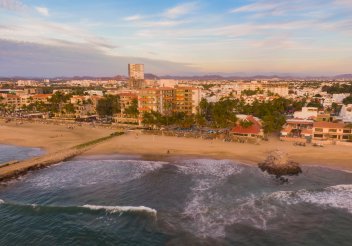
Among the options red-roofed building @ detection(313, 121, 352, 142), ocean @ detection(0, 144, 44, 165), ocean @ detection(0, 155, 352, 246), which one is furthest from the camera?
red-roofed building @ detection(313, 121, 352, 142)

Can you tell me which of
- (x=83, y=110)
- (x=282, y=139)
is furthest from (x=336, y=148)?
(x=83, y=110)

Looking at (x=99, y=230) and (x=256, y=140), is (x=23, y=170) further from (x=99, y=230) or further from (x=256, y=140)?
(x=256, y=140)

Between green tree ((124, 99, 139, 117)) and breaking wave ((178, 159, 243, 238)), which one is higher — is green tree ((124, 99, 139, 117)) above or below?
above

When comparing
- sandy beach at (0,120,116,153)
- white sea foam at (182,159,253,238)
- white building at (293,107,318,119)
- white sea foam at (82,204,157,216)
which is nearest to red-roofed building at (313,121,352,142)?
white building at (293,107,318,119)

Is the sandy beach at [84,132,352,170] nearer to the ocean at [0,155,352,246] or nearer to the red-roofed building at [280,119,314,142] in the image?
the red-roofed building at [280,119,314,142]

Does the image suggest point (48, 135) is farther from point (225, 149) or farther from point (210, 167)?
point (210, 167)

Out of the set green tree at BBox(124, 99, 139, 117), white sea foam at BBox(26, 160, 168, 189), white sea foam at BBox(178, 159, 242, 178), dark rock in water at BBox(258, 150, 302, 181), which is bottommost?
white sea foam at BBox(26, 160, 168, 189)

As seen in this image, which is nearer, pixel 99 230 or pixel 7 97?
pixel 99 230

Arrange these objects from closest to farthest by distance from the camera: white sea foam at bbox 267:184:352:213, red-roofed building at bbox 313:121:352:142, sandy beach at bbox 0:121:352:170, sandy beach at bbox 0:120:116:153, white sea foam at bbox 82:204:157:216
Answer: white sea foam at bbox 82:204:157:216 → white sea foam at bbox 267:184:352:213 → sandy beach at bbox 0:121:352:170 → red-roofed building at bbox 313:121:352:142 → sandy beach at bbox 0:120:116:153
